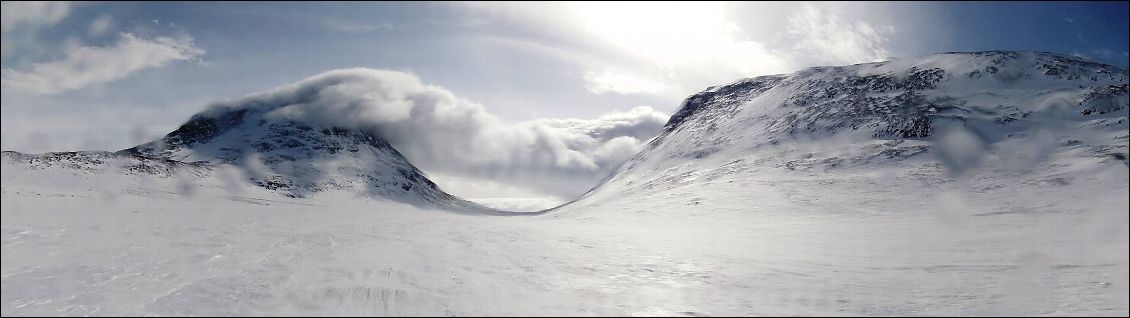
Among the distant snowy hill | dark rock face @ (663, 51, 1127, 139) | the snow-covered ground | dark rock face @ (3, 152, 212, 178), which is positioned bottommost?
the snow-covered ground

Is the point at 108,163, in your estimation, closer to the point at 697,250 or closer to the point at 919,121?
the point at 697,250

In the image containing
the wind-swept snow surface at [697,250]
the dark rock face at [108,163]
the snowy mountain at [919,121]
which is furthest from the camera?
the dark rock face at [108,163]

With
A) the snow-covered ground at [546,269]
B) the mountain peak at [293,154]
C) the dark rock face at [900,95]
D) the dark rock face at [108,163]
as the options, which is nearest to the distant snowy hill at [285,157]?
the mountain peak at [293,154]

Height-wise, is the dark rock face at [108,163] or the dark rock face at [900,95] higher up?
the dark rock face at [900,95]

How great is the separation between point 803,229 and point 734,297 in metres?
24.0

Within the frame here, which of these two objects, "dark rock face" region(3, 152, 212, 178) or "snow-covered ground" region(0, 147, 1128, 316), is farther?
"dark rock face" region(3, 152, 212, 178)

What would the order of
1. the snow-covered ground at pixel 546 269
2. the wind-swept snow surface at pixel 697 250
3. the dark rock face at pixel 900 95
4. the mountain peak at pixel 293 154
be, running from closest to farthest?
the snow-covered ground at pixel 546 269 → the wind-swept snow surface at pixel 697 250 → the dark rock face at pixel 900 95 → the mountain peak at pixel 293 154

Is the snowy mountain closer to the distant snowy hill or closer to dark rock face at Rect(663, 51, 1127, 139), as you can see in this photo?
dark rock face at Rect(663, 51, 1127, 139)

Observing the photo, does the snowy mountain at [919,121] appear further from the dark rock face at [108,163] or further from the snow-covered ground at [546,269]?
the dark rock face at [108,163]

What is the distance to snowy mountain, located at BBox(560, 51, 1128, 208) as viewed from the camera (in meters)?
57.6

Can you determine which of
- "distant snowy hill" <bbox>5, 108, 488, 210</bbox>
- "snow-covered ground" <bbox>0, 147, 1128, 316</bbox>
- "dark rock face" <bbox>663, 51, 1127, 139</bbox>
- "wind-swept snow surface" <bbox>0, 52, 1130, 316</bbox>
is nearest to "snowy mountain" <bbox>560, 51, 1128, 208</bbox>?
"dark rock face" <bbox>663, 51, 1127, 139</bbox>

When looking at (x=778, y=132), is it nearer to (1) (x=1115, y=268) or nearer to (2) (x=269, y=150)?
(1) (x=1115, y=268)

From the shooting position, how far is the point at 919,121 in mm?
71125

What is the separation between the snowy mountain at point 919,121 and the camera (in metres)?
57.6
